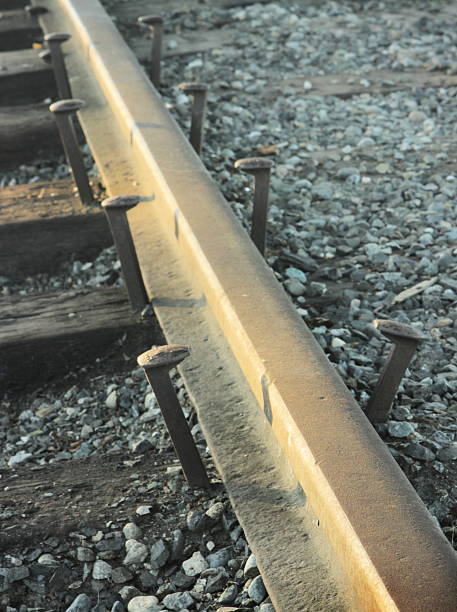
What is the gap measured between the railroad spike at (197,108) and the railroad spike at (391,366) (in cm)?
186

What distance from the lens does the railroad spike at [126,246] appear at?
9.16ft

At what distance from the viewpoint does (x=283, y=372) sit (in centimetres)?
220

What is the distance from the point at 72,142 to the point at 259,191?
945 mm

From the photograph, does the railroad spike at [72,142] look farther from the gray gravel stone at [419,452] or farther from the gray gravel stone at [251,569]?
the gray gravel stone at [251,569]

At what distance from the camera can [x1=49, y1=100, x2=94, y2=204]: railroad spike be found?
343 centimetres

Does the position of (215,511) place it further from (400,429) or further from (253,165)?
(253,165)

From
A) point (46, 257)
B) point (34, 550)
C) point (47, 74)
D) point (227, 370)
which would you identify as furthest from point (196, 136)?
point (34, 550)

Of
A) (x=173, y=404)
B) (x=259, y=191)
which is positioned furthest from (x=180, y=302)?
(x=173, y=404)

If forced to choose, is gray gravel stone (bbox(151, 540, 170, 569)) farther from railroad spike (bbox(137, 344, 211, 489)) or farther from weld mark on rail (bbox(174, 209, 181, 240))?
weld mark on rail (bbox(174, 209, 181, 240))

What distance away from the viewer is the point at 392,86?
4.76m

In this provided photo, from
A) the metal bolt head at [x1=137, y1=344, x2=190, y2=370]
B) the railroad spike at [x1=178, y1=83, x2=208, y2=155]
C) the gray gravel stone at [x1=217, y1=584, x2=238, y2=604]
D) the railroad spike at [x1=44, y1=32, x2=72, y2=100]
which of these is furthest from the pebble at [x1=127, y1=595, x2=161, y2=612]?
the railroad spike at [x1=44, y1=32, x2=72, y2=100]

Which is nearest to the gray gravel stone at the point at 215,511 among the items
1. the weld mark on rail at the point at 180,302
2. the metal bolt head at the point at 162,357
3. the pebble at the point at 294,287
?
the metal bolt head at the point at 162,357

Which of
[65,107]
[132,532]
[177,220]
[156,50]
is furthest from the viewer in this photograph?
[156,50]

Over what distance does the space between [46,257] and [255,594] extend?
1.94 m
